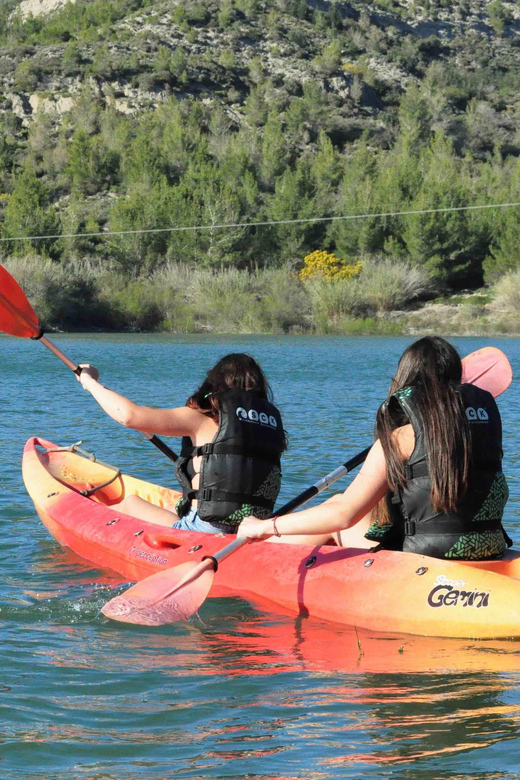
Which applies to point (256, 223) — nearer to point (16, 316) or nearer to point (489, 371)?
point (16, 316)

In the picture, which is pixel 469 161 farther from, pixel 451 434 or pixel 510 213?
pixel 451 434

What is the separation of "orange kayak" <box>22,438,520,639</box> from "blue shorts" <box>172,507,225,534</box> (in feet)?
0.23

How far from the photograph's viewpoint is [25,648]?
165 inches

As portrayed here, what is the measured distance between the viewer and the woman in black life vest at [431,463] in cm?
386

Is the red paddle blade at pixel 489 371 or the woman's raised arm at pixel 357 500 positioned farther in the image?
the red paddle blade at pixel 489 371

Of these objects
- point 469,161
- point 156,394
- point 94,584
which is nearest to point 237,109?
point 469,161

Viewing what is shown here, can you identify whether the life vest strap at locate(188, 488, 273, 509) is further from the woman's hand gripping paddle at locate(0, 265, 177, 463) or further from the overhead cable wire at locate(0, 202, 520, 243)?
the overhead cable wire at locate(0, 202, 520, 243)

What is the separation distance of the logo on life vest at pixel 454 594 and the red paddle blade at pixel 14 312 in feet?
11.2

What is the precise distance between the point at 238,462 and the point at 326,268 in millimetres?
38046

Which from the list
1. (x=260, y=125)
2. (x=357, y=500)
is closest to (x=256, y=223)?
(x=260, y=125)

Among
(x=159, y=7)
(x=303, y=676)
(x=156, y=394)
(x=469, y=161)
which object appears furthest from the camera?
(x=159, y=7)

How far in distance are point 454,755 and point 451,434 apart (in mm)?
1240

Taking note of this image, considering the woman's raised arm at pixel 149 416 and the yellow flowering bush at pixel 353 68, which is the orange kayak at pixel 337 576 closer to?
the woman's raised arm at pixel 149 416

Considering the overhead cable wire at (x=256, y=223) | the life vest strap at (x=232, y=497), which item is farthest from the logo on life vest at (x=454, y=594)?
the overhead cable wire at (x=256, y=223)
